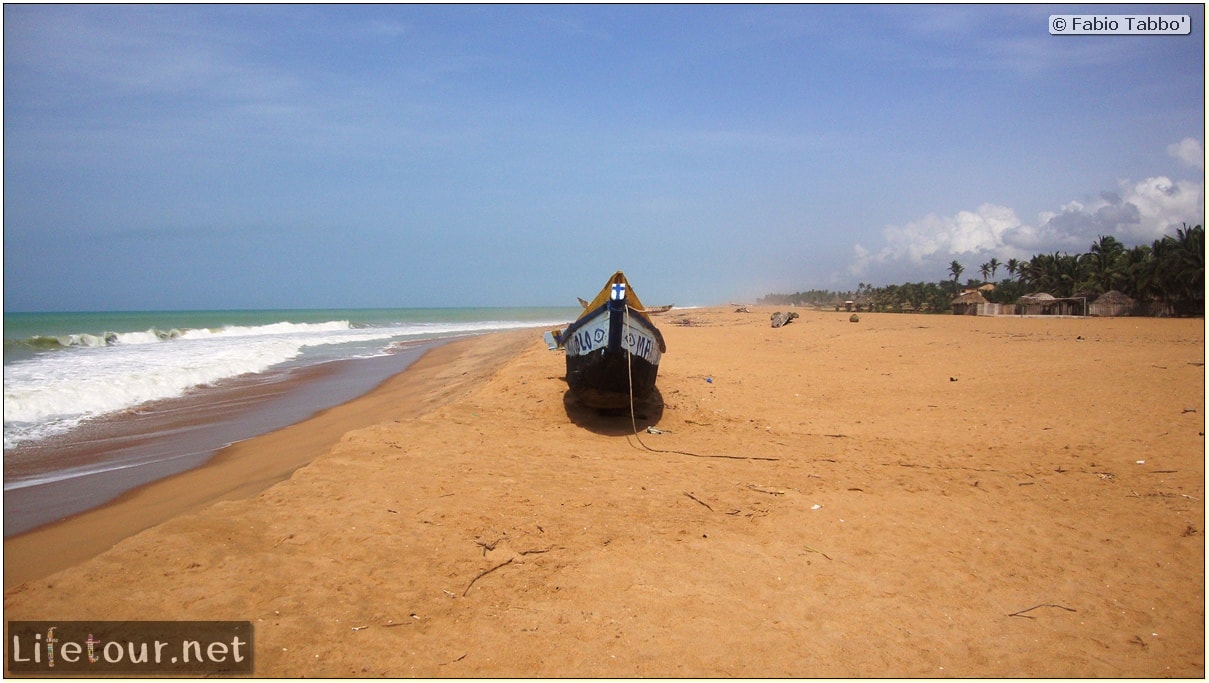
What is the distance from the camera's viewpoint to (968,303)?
39562 millimetres

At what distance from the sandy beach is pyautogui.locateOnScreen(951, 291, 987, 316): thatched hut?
1334 inches

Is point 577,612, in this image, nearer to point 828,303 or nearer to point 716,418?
point 716,418

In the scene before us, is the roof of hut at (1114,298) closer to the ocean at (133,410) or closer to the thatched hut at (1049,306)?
the thatched hut at (1049,306)

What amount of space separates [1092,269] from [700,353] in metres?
43.7

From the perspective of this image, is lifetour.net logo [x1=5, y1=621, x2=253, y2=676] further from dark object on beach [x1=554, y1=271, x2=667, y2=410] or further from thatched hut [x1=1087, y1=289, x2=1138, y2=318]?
thatched hut [x1=1087, y1=289, x2=1138, y2=318]

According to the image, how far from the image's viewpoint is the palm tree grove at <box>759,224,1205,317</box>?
32531 mm

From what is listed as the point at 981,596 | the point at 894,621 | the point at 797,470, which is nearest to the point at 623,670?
the point at 894,621

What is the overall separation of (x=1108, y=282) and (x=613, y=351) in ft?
154

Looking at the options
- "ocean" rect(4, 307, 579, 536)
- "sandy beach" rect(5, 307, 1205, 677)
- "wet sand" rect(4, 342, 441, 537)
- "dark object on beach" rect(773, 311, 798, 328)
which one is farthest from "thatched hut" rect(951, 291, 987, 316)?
"wet sand" rect(4, 342, 441, 537)

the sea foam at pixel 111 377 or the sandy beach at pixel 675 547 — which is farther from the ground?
the sea foam at pixel 111 377

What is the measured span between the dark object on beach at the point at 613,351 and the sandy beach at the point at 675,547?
1.77 feet

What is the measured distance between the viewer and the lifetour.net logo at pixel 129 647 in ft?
10.6

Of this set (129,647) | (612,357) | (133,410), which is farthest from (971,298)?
(129,647)

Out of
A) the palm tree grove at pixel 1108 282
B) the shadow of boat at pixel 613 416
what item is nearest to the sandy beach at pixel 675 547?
the shadow of boat at pixel 613 416
